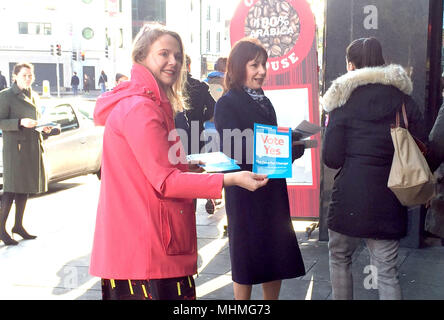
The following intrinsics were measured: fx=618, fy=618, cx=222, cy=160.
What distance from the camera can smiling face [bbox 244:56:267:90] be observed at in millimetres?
3795

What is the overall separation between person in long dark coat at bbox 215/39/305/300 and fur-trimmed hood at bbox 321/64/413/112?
0.47 meters

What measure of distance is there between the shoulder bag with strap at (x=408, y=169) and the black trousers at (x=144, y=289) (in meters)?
1.47

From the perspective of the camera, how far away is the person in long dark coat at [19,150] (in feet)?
21.5

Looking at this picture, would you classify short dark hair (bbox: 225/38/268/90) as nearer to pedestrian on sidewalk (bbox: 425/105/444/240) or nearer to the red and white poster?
pedestrian on sidewalk (bbox: 425/105/444/240)

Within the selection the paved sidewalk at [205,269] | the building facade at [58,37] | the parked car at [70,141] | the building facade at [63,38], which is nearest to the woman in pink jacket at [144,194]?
the paved sidewalk at [205,269]

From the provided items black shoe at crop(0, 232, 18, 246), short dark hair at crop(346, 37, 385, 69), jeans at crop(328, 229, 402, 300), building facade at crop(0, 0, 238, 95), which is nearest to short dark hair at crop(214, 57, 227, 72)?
black shoe at crop(0, 232, 18, 246)

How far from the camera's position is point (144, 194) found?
8.16ft

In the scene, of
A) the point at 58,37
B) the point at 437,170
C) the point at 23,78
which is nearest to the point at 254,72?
the point at 437,170

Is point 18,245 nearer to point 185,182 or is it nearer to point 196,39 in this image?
→ point 185,182

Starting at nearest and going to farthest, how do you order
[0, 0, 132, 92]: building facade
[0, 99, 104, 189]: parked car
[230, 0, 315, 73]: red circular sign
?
[230, 0, 315, 73]: red circular sign → [0, 99, 104, 189]: parked car → [0, 0, 132, 92]: building facade

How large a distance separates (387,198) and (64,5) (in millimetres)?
55773

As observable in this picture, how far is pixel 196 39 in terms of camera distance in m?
69.5
